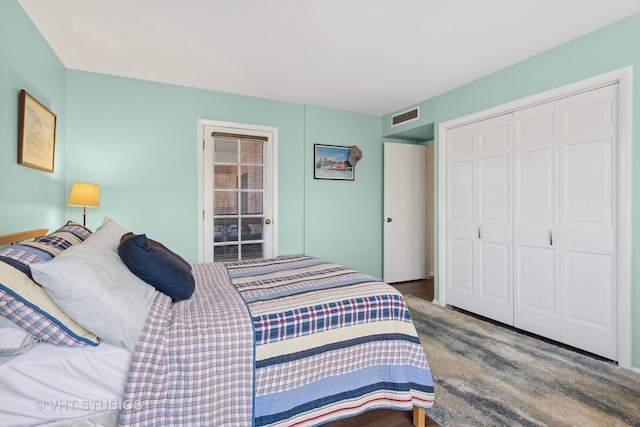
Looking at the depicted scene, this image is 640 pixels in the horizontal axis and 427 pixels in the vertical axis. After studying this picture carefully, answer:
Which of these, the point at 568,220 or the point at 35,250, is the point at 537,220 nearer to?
the point at 568,220

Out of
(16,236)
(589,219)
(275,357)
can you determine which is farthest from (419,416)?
(16,236)

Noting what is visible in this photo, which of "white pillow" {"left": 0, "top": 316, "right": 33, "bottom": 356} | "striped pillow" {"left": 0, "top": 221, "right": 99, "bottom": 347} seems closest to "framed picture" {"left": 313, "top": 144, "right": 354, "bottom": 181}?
"striped pillow" {"left": 0, "top": 221, "right": 99, "bottom": 347}

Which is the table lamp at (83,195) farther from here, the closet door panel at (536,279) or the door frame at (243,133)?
the closet door panel at (536,279)

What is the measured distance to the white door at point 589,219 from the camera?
238 cm

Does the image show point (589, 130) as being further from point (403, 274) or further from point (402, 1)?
point (403, 274)

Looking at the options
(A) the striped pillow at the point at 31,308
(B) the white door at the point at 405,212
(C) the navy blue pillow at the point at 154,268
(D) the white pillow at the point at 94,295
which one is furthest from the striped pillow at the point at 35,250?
(B) the white door at the point at 405,212

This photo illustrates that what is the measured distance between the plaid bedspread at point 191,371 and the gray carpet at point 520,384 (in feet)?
3.74

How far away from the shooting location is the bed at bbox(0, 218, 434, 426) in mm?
1159

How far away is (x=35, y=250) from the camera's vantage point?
1392 millimetres

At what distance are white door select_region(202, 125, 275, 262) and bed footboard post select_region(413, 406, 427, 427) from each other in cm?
267

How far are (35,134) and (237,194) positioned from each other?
191 cm

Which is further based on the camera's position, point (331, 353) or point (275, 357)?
point (331, 353)

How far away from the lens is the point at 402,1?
209cm

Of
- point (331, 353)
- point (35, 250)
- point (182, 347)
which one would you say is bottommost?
point (331, 353)
